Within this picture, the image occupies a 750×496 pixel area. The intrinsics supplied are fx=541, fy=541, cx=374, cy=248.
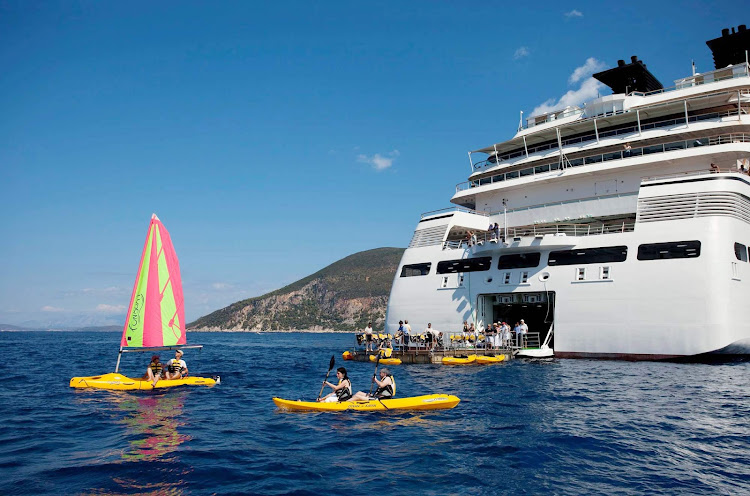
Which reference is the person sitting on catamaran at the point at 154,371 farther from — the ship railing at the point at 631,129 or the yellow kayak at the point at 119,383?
the ship railing at the point at 631,129

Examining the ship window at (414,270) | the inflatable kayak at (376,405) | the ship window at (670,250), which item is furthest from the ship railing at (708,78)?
the inflatable kayak at (376,405)

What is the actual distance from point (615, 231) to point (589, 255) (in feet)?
11.3

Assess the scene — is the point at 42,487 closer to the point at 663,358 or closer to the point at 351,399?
the point at 351,399

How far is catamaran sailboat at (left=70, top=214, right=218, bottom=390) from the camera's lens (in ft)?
68.7

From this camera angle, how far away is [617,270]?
83.8 ft

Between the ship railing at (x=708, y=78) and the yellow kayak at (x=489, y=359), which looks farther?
the ship railing at (x=708, y=78)

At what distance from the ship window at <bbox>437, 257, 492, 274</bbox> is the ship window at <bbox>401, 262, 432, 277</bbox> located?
1445mm

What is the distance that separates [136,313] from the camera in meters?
Result: 21.1

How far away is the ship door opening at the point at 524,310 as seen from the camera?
30.3m

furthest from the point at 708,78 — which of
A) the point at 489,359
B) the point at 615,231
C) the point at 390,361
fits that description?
the point at 390,361

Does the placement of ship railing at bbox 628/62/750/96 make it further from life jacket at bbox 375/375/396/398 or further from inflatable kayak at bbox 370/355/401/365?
life jacket at bbox 375/375/396/398

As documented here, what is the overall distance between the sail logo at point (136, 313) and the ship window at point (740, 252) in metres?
→ 25.4

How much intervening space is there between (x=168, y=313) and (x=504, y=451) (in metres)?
15.1

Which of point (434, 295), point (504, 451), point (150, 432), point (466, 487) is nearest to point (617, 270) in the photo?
point (434, 295)
